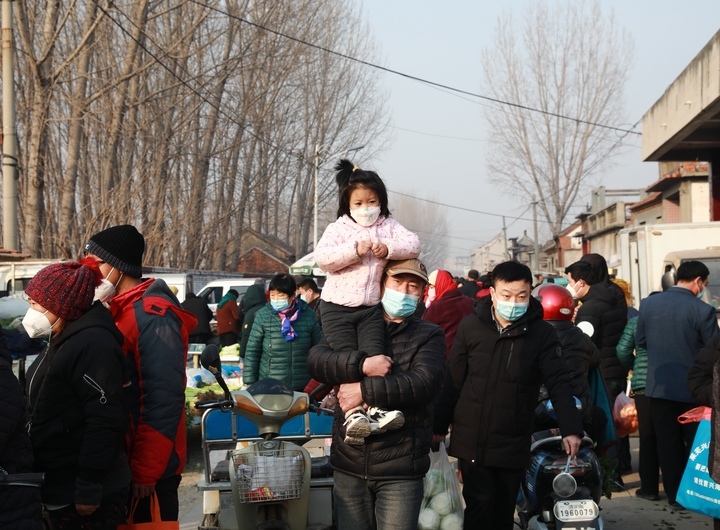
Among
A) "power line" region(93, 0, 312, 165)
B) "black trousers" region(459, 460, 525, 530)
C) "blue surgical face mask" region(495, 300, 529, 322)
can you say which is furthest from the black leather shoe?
"power line" region(93, 0, 312, 165)

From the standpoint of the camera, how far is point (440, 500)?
Answer: 18.0ft

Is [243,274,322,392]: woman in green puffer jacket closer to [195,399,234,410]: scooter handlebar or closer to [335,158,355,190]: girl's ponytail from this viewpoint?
[195,399,234,410]: scooter handlebar

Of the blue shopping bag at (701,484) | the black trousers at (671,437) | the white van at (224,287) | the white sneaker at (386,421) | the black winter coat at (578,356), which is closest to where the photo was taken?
the white sneaker at (386,421)

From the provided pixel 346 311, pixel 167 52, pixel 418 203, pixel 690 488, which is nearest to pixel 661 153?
pixel 167 52

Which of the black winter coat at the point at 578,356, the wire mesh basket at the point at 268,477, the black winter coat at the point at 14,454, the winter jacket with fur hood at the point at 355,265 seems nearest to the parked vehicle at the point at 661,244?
the black winter coat at the point at 578,356

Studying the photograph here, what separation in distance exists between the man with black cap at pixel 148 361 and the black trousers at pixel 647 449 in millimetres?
4653

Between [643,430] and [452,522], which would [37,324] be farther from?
[643,430]

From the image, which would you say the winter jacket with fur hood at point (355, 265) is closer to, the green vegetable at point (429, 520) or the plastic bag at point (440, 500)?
the plastic bag at point (440, 500)

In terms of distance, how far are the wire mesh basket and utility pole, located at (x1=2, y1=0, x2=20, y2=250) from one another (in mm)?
10514

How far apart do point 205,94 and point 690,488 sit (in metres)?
28.3

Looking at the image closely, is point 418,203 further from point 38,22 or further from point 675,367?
point 675,367

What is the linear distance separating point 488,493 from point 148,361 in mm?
2035

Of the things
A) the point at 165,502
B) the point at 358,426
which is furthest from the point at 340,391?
the point at 165,502

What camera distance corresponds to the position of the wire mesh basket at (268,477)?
4.62 metres
